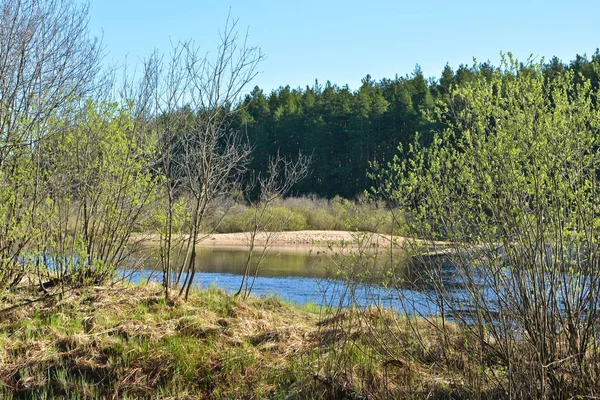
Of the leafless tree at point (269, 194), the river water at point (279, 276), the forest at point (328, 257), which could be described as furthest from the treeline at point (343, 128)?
the forest at point (328, 257)

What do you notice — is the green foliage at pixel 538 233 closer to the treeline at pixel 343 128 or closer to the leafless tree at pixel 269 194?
the leafless tree at pixel 269 194

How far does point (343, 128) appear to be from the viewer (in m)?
56.7

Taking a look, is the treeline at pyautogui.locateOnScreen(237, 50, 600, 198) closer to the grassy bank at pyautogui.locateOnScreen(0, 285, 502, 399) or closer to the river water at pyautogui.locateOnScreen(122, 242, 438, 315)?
the river water at pyautogui.locateOnScreen(122, 242, 438, 315)

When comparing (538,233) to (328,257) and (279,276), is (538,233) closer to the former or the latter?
(328,257)

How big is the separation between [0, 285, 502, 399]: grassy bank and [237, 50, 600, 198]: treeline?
3775cm

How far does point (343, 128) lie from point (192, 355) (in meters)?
51.6

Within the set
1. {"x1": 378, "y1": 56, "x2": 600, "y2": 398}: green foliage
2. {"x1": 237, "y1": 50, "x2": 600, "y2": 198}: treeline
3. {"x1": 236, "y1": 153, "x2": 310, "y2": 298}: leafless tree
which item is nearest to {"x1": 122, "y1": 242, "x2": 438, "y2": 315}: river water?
{"x1": 236, "y1": 153, "x2": 310, "y2": 298}: leafless tree

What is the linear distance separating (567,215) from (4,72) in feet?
21.1

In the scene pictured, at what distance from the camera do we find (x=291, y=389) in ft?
18.1

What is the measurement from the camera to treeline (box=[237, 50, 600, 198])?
1948 inches

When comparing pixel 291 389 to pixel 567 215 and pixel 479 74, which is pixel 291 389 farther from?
pixel 479 74

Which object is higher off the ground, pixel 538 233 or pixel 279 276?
pixel 538 233

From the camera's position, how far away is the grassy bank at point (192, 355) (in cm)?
542

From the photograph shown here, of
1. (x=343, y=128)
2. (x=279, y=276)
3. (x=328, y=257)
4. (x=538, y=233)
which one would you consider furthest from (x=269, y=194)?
(x=343, y=128)
